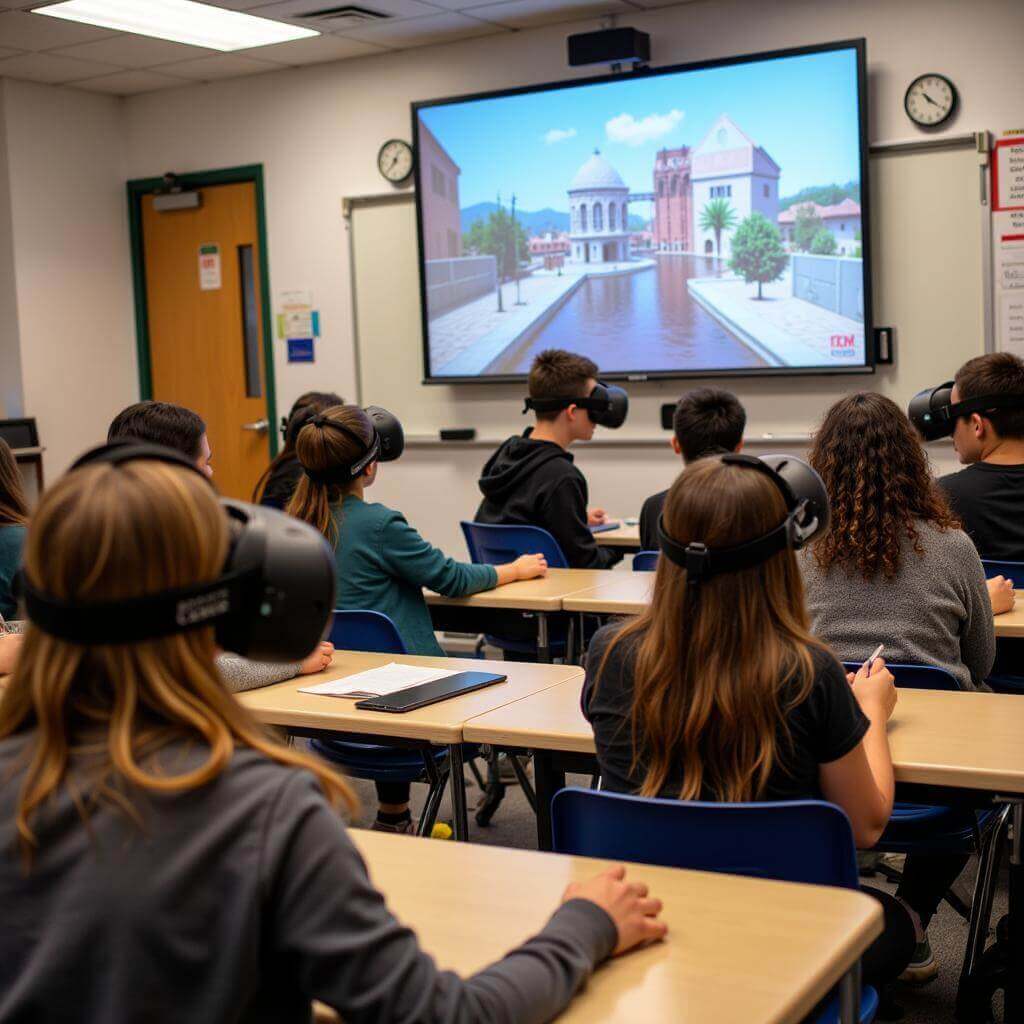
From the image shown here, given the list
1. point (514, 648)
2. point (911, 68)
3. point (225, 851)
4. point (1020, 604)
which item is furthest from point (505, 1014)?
point (911, 68)

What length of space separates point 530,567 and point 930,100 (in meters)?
2.83

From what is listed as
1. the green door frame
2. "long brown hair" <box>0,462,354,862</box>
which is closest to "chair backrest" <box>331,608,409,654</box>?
"long brown hair" <box>0,462,354,862</box>

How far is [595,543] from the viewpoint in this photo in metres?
4.53

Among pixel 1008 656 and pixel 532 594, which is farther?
pixel 532 594

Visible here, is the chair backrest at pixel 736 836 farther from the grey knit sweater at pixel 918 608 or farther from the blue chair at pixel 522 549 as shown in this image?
the blue chair at pixel 522 549

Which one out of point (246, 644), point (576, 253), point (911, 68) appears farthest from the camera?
point (576, 253)

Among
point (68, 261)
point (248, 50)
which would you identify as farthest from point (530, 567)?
point (68, 261)

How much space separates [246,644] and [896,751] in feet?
4.13

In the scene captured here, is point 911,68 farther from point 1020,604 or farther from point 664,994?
point 664,994

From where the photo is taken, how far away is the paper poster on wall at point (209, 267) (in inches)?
294

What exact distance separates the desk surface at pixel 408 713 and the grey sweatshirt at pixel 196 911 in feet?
4.11

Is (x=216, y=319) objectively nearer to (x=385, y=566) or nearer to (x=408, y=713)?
(x=385, y=566)

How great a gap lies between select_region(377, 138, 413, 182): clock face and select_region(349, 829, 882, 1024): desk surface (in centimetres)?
539

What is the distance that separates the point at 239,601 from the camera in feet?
3.73
